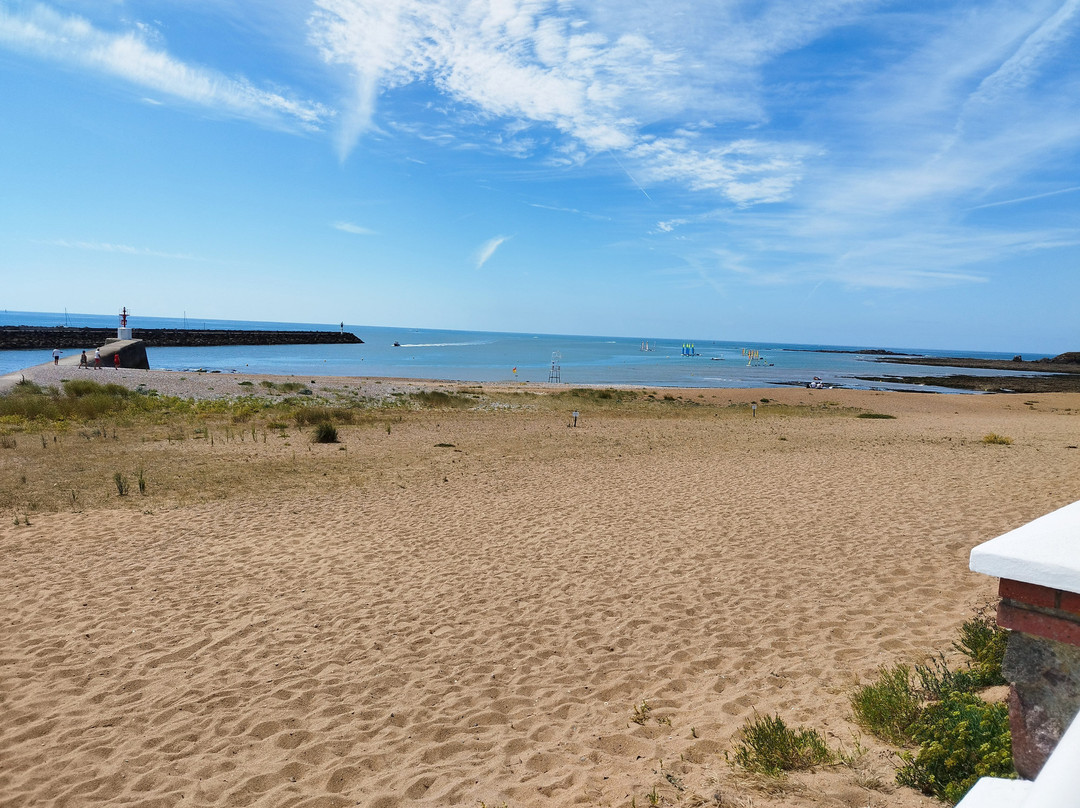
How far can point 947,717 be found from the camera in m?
3.27

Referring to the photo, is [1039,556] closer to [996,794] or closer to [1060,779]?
[996,794]

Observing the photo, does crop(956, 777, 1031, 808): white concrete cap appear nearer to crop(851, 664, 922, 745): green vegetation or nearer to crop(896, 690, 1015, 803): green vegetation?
crop(896, 690, 1015, 803): green vegetation

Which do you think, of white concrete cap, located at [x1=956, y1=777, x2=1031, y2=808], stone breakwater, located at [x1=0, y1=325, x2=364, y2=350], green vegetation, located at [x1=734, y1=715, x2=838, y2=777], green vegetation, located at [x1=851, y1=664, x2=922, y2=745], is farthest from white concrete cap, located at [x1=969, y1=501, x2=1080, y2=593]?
stone breakwater, located at [x1=0, y1=325, x2=364, y2=350]

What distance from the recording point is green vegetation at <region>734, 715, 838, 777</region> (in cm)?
330

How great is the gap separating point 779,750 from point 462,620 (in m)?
3.14

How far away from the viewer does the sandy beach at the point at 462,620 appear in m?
3.71

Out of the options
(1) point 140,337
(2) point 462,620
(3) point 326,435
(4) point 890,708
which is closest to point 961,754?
(4) point 890,708

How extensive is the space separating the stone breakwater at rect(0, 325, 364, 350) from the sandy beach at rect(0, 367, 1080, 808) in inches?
1952

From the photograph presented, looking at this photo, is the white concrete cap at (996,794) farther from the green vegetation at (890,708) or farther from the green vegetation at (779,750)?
the green vegetation at (890,708)

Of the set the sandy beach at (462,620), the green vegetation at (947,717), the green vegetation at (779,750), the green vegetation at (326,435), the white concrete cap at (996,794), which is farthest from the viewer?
the green vegetation at (326,435)

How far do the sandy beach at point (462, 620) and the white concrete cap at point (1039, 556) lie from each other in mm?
1515

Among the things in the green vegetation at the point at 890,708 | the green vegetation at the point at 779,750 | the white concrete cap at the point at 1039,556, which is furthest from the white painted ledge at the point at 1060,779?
the green vegetation at the point at 890,708

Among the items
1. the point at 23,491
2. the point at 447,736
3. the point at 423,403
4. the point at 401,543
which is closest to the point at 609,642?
the point at 447,736

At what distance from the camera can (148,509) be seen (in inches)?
362
